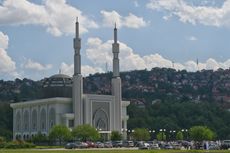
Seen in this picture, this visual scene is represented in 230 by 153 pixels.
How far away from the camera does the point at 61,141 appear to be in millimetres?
113875

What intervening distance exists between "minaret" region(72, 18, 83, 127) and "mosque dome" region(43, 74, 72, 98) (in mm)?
6821

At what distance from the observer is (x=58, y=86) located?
137750mm

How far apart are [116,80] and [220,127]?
2863cm

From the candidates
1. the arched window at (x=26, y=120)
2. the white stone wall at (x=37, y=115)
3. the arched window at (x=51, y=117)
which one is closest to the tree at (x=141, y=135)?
the white stone wall at (x=37, y=115)

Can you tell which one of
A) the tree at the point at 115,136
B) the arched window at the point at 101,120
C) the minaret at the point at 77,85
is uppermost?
the minaret at the point at 77,85

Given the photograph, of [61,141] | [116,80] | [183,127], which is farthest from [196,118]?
[61,141]

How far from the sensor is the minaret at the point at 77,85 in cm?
12912

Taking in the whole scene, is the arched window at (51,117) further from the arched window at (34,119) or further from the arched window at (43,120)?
the arched window at (34,119)

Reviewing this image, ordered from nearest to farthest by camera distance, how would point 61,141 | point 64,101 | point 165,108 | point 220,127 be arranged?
point 61,141
point 64,101
point 220,127
point 165,108

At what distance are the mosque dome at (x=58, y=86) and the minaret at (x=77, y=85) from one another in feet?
22.4

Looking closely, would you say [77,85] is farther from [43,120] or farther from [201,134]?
[201,134]

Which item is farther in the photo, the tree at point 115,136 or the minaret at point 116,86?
the minaret at point 116,86

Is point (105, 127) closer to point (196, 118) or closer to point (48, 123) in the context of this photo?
point (48, 123)

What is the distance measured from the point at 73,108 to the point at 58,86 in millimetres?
9798
